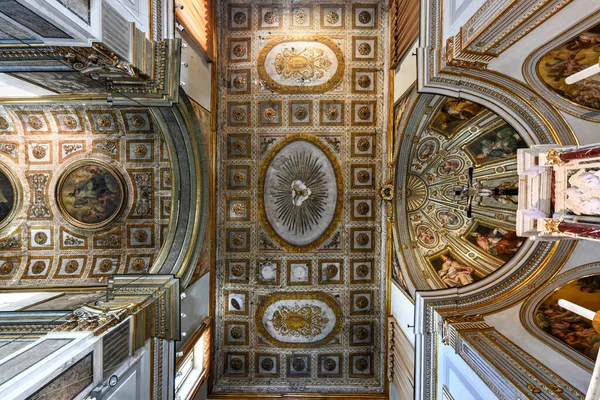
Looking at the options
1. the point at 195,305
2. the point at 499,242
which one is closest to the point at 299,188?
the point at 195,305

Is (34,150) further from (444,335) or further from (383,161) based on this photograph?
(444,335)

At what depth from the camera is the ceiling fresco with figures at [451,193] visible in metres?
7.48

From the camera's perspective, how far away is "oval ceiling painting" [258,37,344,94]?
986 cm

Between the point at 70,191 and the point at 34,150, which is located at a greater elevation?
the point at 34,150

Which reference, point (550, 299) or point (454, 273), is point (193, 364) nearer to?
point (454, 273)

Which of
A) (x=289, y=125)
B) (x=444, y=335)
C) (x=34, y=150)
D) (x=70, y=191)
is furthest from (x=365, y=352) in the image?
(x=34, y=150)

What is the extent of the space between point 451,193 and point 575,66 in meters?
4.10

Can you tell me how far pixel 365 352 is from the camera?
10406mm

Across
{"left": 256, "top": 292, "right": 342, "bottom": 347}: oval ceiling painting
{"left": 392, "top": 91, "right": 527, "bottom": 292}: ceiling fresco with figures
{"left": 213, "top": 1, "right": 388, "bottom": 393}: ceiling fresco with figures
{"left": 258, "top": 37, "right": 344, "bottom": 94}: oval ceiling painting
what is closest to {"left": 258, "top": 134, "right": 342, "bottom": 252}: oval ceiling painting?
{"left": 213, "top": 1, "right": 388, "bottom": 393}: ceiling fresco with figures

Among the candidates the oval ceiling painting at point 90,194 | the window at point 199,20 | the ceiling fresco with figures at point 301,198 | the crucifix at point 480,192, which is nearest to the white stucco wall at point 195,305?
the ceiling fresco with figures at point 301,198

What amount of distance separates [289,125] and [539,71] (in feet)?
21.8

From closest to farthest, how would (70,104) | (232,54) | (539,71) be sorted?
(539,71) < (70,104) < (232,54)

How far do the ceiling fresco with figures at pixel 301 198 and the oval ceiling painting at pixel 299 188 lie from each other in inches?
1.4

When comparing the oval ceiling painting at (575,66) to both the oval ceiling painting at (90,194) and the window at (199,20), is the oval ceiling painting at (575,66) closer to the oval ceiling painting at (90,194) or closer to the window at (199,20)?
the window at (199,20)
